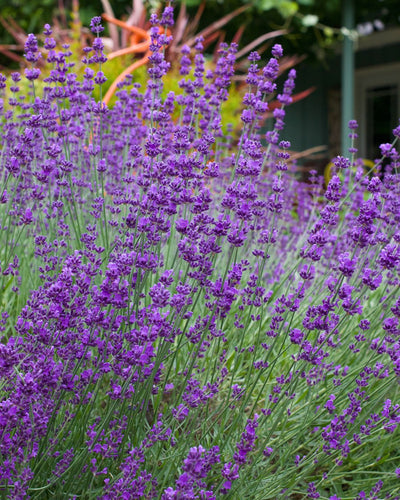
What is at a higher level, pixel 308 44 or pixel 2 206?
pixel 308 44

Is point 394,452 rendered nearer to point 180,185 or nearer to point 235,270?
point 235,270

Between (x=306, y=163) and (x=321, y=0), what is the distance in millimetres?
2800

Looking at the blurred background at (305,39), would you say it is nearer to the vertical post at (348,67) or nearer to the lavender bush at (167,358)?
the vertical post at (348,67)

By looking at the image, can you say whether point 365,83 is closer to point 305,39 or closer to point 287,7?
point 305,39

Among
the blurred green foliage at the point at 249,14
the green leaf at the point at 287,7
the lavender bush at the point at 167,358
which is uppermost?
the blurred green foliage at the point at 249,14

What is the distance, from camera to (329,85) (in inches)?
522

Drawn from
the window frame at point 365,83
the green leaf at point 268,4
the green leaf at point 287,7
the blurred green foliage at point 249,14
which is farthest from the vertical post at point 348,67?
the window frame at point 365,83

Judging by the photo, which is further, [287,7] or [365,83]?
[365,83]

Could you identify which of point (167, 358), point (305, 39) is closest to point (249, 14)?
point (305, 39)

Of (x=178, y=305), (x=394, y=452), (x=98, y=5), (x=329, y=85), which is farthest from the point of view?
(x=329, y=85)

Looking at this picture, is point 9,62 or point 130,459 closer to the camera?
point 130,459

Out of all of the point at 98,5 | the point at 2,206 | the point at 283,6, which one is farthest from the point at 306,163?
the point at 2,206

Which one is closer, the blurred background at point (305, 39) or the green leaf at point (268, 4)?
the blurred background at point (305, 39)

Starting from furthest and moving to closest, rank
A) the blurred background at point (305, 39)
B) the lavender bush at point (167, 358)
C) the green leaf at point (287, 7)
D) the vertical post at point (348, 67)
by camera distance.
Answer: the green leaf at point (287, 7)
the vertical post at point (348, 67)
the blurred background at point (305, 39)
the lavender bush at point (167, 358)
